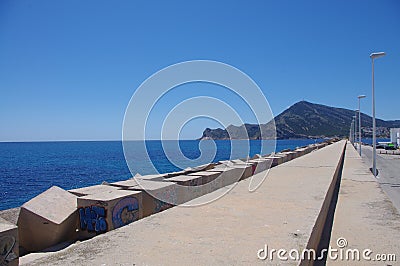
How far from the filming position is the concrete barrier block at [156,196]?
26.8 feet

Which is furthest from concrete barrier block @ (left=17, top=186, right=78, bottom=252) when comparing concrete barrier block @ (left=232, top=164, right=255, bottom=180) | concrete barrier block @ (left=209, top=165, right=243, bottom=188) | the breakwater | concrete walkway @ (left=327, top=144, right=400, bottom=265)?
concrete barrier block @ (left=232, top=164, right=255, bottom=180)

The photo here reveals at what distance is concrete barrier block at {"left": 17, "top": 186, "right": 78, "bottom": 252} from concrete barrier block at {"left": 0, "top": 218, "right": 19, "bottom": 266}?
4.10 metres

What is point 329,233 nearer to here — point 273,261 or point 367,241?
point 367,241

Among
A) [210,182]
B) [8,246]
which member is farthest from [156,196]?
[8,246]

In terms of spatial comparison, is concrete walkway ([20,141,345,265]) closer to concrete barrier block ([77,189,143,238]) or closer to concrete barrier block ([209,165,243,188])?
concrete barrier block ([77,189,143,238])

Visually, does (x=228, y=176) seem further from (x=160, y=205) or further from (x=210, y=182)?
(x=160, y=205)

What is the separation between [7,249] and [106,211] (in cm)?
358

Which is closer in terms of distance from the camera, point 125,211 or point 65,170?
point 125,211

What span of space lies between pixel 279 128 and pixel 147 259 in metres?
142

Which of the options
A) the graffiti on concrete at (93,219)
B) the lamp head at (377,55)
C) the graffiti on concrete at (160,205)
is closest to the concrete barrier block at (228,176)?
the graffiti on concrete at (160,205)

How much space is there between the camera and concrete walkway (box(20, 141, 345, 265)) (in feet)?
11.0

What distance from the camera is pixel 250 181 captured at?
9.79 meters

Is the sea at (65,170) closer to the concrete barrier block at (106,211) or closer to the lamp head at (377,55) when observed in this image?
the concrete barrier block at (106,211)

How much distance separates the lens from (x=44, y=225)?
7.18 m
